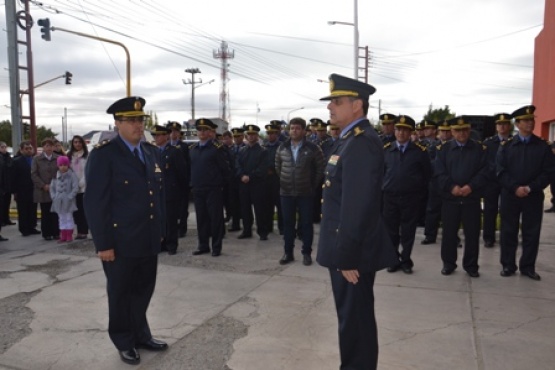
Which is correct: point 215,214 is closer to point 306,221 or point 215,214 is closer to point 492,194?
point 306,221

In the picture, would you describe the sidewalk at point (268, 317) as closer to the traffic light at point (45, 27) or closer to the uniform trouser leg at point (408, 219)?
the uniform trouser leg at point (408, 219)

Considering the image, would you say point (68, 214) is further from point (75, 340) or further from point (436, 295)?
point (436, 295)

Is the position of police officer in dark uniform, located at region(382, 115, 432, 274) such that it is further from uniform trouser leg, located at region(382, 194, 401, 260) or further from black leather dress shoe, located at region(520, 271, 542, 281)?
black leather dress shoe, located at region(520, 271, 542, 281)

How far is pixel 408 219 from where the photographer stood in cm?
618

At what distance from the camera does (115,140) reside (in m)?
3.65

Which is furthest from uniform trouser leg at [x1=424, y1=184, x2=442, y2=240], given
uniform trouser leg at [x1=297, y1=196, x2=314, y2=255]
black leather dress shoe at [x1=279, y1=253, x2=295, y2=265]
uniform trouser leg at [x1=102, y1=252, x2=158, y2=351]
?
uniform trouser leg at [x1=102, y1=252, x2=158, y2=351]

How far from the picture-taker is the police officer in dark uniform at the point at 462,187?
19.3 ft

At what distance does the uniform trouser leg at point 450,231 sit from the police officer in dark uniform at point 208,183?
10.7ft

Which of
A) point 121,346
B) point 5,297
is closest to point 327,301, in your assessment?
point 121,346

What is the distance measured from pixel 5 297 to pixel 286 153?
154 inches

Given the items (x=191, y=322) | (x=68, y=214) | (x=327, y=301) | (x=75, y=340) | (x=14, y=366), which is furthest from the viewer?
(x=68, y=214)

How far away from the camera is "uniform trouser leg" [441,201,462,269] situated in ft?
19.9

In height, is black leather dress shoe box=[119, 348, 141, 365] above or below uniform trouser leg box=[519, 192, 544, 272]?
below

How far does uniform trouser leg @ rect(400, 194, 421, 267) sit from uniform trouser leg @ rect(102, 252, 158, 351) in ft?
11.6
